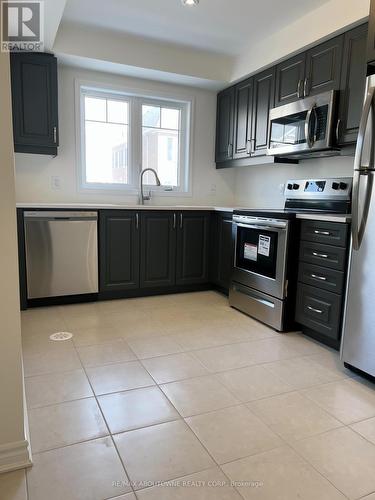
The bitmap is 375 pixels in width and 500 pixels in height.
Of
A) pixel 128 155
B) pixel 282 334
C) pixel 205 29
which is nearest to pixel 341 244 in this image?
pixel 282 334

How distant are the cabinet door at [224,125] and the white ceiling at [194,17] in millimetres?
686

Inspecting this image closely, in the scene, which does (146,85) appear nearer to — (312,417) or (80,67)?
(80,67)

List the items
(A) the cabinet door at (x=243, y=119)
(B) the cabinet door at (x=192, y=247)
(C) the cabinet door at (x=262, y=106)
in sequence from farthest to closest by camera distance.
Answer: (B) the cabinet door at (x=192, y=247) → (A) the cabinet door at (x=243, y=119) → (C) the cabinet door at (x=262, y=106)

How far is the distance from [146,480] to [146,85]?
3.74 meters

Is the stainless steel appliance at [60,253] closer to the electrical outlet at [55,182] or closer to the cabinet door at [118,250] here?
the cabinet door at [118,250]

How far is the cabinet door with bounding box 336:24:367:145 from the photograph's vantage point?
2498mm

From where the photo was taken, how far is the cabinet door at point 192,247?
3857 mm

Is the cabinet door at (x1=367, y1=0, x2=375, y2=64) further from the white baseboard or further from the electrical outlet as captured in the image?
the electrical outlet

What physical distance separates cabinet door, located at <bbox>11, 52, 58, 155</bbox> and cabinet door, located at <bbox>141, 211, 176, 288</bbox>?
3.79 ft

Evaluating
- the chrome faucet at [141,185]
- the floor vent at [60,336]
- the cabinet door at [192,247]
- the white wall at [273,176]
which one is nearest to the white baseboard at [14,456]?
the floor vent at [60,336]

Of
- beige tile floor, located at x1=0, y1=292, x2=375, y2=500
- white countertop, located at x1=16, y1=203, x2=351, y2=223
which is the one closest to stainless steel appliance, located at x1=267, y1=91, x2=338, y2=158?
white countertop, located at x1=16, y1=203, x2=351, y2=223

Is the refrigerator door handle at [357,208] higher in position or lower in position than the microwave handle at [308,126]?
lower

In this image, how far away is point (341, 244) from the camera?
238 centimetres

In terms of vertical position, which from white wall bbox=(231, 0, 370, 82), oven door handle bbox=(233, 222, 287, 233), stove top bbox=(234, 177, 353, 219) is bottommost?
oven door handle bbox=(233, 222, 287, 233)
